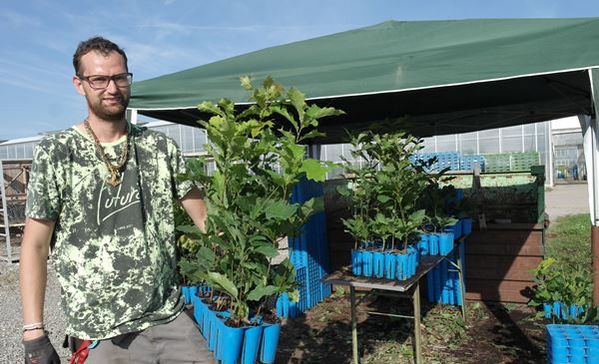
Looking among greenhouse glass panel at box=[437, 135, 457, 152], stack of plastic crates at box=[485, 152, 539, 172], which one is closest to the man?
stack of plastic crates at box=[485, 152, 539, 172]

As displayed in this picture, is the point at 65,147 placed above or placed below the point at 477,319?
above

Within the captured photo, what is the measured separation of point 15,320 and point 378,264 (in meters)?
4.50

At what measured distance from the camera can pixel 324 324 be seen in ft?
15.1

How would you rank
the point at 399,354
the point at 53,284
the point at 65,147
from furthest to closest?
the point at 53,284 → the point at 399,354 → the point at 65,147

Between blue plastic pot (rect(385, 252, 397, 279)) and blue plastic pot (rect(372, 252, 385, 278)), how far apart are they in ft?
0.10

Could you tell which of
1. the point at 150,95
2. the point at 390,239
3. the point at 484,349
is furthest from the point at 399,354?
the point at 150,95

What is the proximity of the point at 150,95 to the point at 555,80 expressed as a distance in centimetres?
330

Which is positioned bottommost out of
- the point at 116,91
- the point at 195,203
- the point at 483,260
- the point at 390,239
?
the point at 483,260

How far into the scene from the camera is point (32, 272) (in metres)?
1.50

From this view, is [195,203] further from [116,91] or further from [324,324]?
[324,324]

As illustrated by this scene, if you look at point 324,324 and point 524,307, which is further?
point 524,307

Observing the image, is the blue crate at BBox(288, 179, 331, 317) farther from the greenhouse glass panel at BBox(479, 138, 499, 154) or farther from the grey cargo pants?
the greenhouse glass panel at BBox(479, 138, 499, 154)

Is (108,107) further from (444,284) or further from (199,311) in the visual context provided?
A: (444,284)

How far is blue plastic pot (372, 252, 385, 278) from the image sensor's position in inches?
125
